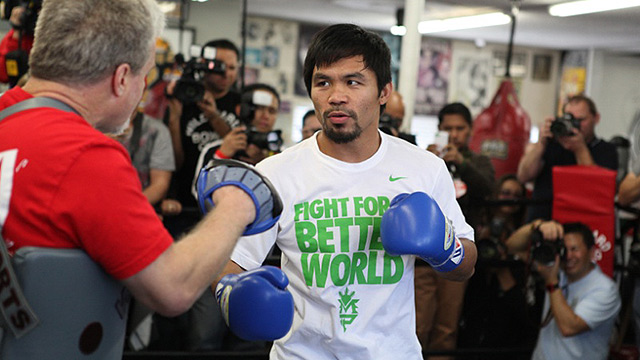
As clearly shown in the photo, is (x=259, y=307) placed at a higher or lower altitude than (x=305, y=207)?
lower

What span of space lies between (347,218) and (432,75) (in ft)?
29.8

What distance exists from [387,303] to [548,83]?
34.8 feet

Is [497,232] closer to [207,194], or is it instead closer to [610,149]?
[610,149]

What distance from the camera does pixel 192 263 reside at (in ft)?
3.70

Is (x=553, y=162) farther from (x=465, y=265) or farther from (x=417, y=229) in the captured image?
(x=417, y=229)

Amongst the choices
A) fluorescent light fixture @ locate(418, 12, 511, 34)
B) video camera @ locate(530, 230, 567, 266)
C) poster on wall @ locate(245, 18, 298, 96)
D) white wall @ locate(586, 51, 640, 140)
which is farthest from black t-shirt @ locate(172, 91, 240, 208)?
white wall @ locate(586, 51, 640, 140)

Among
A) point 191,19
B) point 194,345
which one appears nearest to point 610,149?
point 194,345

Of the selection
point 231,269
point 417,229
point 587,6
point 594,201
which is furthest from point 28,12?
point 587,6

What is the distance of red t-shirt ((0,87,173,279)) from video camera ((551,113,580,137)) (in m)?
2.69

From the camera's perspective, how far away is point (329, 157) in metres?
1.80

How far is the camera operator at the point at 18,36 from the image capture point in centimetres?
278

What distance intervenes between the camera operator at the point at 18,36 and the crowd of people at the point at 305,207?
0.38 ft

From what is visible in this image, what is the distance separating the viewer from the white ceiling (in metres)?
7.38

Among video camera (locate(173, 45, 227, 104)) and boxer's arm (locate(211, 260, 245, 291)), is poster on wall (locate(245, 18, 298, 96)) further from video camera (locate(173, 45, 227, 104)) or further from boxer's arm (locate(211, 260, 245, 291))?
boxer's arm (locate(211, 260, 245, 291))
